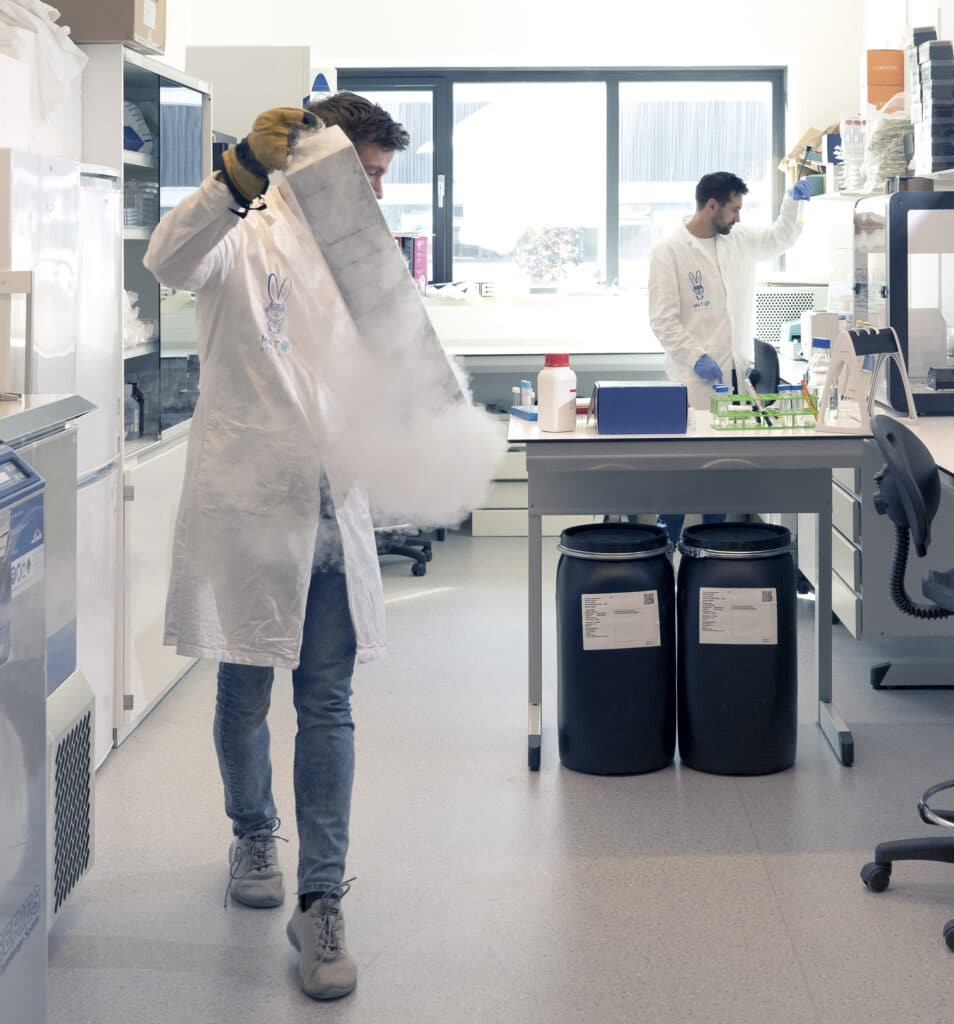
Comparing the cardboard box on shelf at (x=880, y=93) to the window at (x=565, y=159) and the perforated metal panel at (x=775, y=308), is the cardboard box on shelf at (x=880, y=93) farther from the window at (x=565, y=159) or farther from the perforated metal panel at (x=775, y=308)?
the window at (x=565, y=159)

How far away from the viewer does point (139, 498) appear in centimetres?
336

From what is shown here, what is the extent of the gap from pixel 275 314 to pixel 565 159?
5006mm

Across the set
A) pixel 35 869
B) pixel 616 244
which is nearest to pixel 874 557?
pixel 35 869

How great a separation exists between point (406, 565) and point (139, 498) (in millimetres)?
2287

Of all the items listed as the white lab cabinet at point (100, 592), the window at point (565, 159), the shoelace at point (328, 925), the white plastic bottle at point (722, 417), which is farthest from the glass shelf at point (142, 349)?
the window at point (565, 159)

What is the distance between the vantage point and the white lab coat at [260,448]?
6.70ft

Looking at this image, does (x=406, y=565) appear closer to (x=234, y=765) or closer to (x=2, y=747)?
(x=234, y=765)

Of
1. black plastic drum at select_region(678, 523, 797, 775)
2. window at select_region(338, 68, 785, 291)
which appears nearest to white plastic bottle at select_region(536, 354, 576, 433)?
black plastic drum at select_region(678, 523, 797, 775)

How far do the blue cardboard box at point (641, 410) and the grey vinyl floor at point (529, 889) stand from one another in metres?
0.80

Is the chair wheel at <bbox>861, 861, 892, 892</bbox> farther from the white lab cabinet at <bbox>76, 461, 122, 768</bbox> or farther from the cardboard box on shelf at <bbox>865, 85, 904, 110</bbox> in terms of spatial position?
the cardboard box on shelf at <bbox>865, 85, 904, 110</bbox>

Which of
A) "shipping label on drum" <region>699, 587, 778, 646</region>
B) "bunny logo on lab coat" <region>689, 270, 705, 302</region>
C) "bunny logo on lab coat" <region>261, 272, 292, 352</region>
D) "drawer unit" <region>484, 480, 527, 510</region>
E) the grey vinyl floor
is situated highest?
"bunny logo on lab coat" <region>689, 270, 705, 302</region>

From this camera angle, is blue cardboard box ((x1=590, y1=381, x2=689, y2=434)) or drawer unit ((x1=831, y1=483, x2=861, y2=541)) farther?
drawer unit ((x1=831, y1=483, x2=861, y2=541))

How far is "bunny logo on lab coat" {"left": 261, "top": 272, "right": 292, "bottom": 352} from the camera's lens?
2043 millimetres

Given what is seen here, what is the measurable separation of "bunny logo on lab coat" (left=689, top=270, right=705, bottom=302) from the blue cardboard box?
5.77ft
